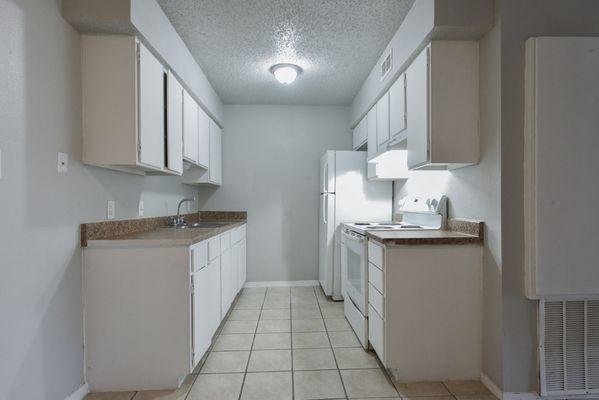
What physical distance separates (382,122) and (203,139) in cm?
178

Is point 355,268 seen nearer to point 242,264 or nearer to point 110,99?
point 242,264

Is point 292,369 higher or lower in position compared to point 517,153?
lower

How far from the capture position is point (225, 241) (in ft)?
9.23

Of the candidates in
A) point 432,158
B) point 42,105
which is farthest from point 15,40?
point 432,158

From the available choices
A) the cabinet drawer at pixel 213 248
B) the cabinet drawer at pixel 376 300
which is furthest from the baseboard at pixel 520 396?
the cabinet drawer at pixel 213 248

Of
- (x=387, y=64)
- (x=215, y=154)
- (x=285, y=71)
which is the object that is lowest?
(x=215, y=154)

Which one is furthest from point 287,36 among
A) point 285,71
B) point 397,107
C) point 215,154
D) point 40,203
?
point 40,203

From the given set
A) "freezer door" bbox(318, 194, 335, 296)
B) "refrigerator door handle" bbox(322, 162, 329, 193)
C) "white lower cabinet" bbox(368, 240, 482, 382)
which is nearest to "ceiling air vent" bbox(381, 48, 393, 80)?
"refrigerator door handle" bbox(322, 162, 329, 193)

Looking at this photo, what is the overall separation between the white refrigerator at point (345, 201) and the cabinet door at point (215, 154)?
4.34 feet

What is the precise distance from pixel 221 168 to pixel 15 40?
271cm

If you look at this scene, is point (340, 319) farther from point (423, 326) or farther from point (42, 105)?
point (42, 105)

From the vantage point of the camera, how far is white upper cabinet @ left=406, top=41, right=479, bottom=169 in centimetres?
191

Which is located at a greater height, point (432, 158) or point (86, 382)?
point (432, 158)

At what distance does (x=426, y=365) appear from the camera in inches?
74.1
